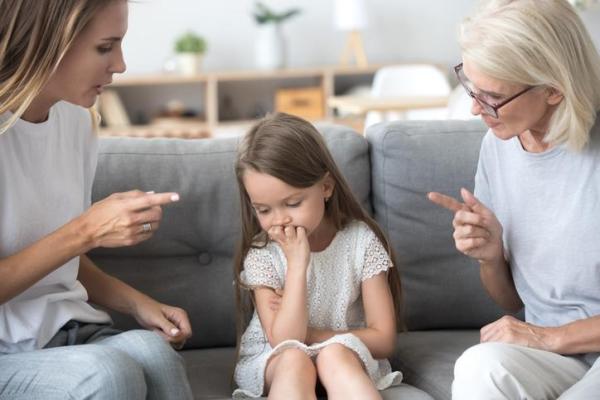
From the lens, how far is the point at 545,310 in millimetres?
2043

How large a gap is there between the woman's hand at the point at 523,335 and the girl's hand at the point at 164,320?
0.58 m

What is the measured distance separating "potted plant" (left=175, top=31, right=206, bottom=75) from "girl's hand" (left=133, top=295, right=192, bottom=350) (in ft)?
14.1

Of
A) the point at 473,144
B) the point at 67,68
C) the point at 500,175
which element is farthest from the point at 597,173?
the point at 67,68

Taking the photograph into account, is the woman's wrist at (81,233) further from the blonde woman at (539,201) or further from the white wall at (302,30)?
the white wall at (302,30)

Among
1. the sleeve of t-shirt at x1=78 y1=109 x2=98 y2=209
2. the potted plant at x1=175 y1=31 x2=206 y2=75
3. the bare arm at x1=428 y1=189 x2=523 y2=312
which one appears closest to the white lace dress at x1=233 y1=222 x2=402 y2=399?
the bare arm at x1=428 y1=189 x2=523 y2=312

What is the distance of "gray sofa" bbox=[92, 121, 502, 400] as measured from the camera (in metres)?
2.38

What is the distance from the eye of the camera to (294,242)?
6.89 feet

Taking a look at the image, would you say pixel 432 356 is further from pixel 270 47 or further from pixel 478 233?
pixel 270 47

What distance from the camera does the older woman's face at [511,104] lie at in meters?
1.92

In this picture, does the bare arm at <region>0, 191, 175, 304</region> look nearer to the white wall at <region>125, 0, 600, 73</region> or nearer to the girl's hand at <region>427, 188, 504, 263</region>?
the girl's hand at <region>427, 188, 504, 263</region>

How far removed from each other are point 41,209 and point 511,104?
89 cm

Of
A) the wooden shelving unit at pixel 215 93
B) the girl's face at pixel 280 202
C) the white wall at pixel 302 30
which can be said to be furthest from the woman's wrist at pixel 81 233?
the white wall at pixel 302 30

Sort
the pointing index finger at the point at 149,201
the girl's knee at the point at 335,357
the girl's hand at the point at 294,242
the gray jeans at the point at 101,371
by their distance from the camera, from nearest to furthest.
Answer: the gray jeans at the point at 101,371 < the pointing index finger at the point at 149,201 < the girl's knee at the point at 335,357 < the girl's hand at the point at 294,242

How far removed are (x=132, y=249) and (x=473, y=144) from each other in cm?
83
